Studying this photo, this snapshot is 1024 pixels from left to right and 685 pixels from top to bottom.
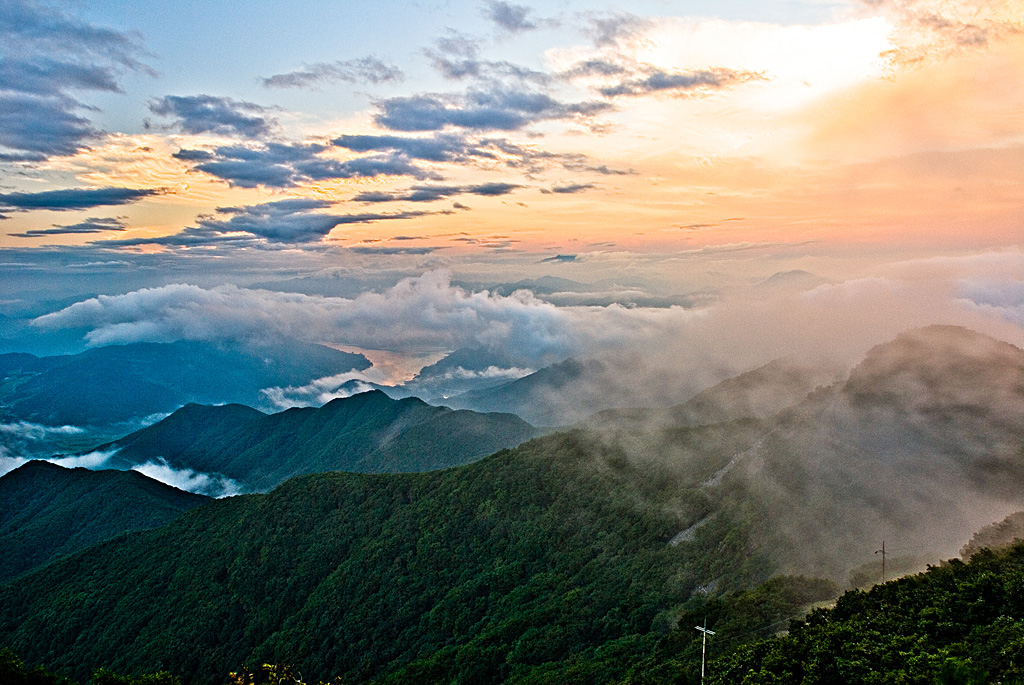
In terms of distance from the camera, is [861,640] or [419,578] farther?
[419,578]

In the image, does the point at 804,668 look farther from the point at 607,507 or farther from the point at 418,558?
the point at 418,558

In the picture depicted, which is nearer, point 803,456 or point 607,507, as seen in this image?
point 803,456

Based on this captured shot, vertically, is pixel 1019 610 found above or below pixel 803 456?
above

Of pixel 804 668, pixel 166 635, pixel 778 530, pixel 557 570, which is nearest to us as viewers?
pixel 804 668

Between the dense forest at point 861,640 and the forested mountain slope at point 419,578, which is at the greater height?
the dense forest at point 861,640

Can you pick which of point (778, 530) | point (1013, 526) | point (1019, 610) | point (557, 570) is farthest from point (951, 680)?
point (557, 570)

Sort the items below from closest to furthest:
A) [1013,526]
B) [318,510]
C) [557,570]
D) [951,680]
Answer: [951,680] → [1013,526] → [557,570] → [318,510]

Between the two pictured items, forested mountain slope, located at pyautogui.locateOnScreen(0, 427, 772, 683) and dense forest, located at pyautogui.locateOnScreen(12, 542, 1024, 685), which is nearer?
dense forest, located at pyautogui.locateOnScreen(12, 542, 1024, 685)

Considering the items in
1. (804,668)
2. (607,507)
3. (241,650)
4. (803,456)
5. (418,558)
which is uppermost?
(804,668)

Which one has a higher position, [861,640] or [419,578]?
[861,640]

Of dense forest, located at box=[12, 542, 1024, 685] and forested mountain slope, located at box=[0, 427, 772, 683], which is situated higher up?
dense forest, located at box=[12, 542, 1024, 685]

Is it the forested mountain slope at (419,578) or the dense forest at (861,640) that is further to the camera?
the forested mountain slope at (419,578)
